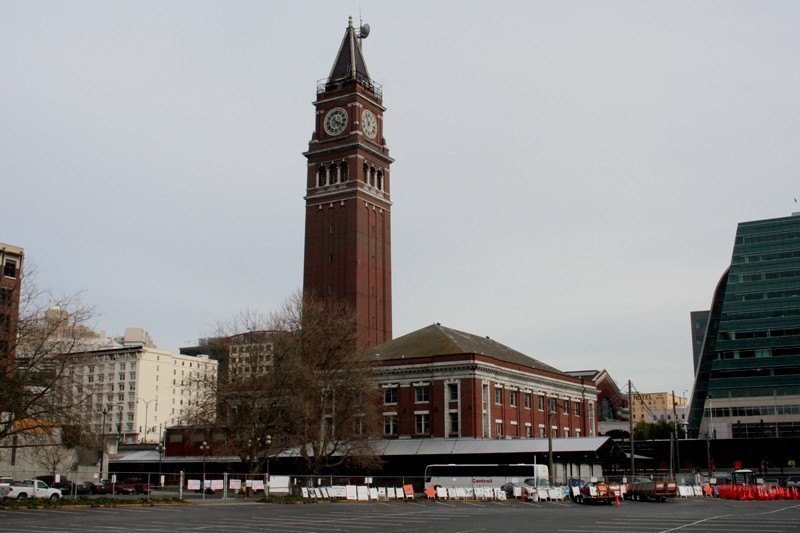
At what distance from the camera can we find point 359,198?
116 m

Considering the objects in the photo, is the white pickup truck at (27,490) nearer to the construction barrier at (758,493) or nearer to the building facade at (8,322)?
the building facade at (8,322)

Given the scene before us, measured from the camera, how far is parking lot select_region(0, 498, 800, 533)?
111 feet

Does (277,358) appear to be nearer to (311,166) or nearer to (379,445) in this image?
(379,445)

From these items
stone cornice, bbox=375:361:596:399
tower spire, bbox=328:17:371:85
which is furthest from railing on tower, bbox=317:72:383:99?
stone cornice, bbox=375:361:596:399

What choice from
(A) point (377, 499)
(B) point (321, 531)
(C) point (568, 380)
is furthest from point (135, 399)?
(B) point (321, 531)

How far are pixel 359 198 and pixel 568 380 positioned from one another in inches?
1418

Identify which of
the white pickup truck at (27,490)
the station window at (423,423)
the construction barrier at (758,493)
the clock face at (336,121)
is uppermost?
the clock face at (336,121)

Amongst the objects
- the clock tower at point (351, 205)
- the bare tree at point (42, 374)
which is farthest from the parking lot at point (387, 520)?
the clock tower at point (351, 205)

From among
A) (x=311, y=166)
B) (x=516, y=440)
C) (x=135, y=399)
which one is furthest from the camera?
(x=135, y=399)

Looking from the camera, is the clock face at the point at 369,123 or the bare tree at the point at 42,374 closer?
the bare tree at the point at 42,374

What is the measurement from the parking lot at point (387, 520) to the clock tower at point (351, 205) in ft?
213

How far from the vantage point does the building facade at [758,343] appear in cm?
Answer: 15188

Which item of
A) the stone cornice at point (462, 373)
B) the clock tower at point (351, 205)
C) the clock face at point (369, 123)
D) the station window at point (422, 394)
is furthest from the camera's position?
the clock face at point (369, 123)

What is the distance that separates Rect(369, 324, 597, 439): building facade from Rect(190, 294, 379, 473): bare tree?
451 inches
